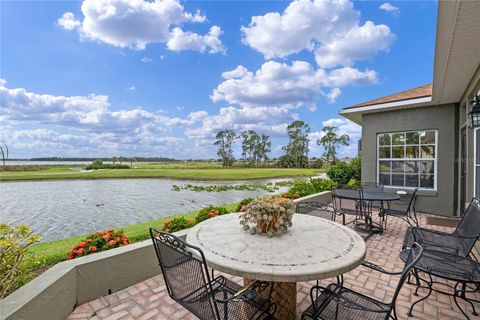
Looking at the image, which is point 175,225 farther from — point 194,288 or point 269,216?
point 194,288

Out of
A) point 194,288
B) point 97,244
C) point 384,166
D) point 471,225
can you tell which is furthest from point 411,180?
point 97,244

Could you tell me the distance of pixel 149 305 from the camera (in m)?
2.21

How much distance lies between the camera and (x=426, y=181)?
6.04m

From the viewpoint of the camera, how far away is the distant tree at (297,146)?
133 ft

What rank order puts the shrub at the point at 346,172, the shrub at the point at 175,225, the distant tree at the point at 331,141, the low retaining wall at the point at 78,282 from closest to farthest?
the low retaining wall at the point at 78,282 < the shrub at the point at 175,225 < the shrub at the point at 346,172 < the distant tree at the point at 331,141

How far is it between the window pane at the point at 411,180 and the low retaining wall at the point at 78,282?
653 centimetres

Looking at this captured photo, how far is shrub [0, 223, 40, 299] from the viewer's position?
5.63ft

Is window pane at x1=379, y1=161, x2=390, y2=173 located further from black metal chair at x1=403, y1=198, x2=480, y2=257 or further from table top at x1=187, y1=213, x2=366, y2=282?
table top at x1=187, y1=213, x2=366, y2=282

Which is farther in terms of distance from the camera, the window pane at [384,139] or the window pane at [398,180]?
the window pane at [384,139]

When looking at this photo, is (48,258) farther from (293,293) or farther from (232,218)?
(293,293)

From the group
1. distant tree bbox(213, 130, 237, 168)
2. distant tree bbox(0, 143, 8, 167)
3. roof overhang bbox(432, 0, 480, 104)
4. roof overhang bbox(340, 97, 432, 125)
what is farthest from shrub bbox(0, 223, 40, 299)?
distant tree bbox(213, 130, 237, 168)

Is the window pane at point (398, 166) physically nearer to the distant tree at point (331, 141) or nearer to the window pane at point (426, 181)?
the window pane at point (426, 181)

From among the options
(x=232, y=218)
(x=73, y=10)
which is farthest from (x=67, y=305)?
(x=73, y=10)

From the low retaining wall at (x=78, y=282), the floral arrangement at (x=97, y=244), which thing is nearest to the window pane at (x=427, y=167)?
the low retaining wall at (x=78, y=282)
